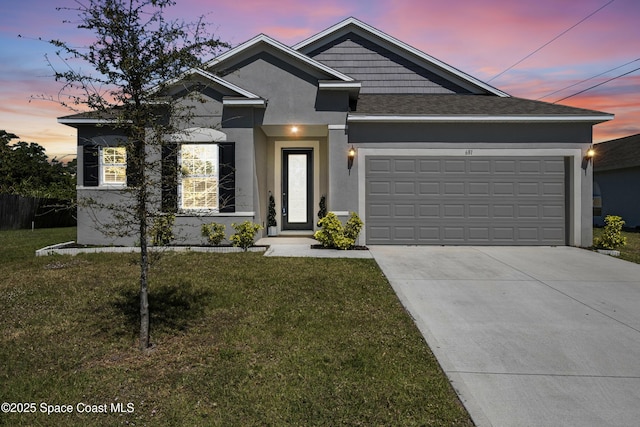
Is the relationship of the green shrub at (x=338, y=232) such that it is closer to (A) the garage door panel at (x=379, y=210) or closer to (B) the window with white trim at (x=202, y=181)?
(A) the garage door panel at (x=379, y=210)

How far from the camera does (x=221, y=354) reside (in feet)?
12.5

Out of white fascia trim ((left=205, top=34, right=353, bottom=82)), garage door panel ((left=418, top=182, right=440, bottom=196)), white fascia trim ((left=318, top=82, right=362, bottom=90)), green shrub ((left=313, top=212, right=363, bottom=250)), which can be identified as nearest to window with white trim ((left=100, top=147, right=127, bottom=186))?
white fascia trim ((left=205, top=34, right=353, bottom=82))

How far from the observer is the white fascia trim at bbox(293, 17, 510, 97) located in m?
13.3

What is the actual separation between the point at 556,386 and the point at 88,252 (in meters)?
10.3

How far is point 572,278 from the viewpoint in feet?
23.2

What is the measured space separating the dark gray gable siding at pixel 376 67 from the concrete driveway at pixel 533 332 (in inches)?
315

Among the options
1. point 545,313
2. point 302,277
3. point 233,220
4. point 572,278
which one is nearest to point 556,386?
point 545,313

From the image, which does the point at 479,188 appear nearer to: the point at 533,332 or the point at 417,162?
the point at 417,162

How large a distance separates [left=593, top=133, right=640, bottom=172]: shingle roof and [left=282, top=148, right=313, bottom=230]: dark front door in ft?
57.8

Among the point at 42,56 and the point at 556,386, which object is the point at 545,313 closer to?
the point at 556,386

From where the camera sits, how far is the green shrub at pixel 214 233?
978 cm

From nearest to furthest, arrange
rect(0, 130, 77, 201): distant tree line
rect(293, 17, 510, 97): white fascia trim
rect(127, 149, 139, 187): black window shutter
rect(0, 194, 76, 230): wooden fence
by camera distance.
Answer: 1. rect(127, 149, 139, 187): black window shutter
2. rect(293, 17, 510, 97): white fascia trim
3. rect(0, 194, 76, 230): wooden fence
4. rect(0, 130, 77, 201): distant tree line

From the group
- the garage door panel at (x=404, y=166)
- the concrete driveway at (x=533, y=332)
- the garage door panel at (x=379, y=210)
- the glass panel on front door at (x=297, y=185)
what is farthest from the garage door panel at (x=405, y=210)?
the glass panel on front door at (x=297, y=185)

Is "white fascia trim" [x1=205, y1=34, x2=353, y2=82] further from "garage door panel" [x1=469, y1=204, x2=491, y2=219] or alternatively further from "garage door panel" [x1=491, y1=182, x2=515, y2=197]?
"garage door panel" [x1=491, y1=182, x2=515, y2=197]
